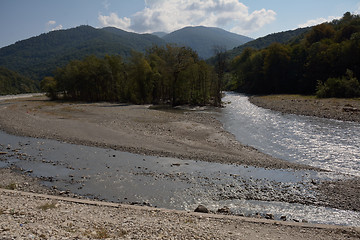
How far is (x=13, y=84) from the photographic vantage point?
415ft

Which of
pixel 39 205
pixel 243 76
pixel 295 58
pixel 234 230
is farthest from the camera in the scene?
pixel 243 76

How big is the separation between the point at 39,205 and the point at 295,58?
243 ft

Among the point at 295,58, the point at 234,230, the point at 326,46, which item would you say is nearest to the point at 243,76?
the point at 295,58

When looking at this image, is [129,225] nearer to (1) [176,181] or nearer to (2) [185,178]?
(1) [176,181]

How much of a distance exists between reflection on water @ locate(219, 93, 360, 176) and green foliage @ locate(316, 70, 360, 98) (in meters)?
20.5

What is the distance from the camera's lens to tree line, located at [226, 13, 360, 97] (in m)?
51.0

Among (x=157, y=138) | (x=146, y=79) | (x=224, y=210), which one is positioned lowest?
(x=224, y=210)

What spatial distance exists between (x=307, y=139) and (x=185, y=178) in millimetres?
14097

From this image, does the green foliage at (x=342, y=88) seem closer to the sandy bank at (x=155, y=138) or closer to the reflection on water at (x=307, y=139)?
the reflection on water at (x=307, y=139)

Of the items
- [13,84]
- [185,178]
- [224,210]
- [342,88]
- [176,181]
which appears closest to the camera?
[224,210]

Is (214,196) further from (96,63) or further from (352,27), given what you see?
(352,27)

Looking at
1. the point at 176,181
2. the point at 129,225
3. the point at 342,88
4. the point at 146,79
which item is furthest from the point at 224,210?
the point at 342,88

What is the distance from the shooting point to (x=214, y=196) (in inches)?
457

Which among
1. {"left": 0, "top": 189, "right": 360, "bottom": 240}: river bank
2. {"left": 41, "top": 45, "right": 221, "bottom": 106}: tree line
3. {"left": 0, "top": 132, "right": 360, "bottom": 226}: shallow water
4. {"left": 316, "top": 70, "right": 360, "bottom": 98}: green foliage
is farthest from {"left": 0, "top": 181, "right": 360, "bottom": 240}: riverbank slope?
{"left": 316, "top": 70, "right": 360, "bottom": 98}: green foliage
